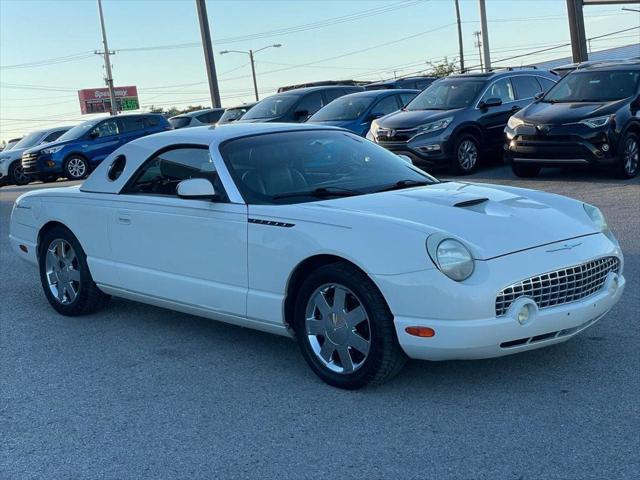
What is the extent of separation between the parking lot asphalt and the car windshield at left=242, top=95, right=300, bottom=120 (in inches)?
466

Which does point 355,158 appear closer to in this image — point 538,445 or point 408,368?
point 408,368

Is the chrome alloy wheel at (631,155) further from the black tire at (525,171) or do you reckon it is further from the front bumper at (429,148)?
the front bumper at (429,148)

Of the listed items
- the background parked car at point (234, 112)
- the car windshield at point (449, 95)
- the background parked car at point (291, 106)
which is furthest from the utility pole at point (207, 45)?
the car windshield at point (449, 95)

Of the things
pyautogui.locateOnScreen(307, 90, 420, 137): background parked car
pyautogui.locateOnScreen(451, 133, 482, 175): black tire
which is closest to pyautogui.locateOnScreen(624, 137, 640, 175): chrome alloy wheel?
pyautogui.locateOnScreen(451, 133, 482, 175): black tire

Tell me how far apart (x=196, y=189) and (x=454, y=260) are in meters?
1.75

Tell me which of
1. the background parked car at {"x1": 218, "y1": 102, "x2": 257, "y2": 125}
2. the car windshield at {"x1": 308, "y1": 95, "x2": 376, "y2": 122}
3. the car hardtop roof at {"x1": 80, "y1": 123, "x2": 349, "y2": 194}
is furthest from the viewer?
the background parked car at {"x1": 218, "y1": 102, "x2": 257, "y2": 125}

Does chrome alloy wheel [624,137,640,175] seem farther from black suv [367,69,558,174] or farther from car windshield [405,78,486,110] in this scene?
car windshield [405,78,486,110]

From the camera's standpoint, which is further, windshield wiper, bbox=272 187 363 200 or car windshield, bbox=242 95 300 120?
car windshield, bbox=242 95 300 120

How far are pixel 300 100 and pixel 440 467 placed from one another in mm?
14663

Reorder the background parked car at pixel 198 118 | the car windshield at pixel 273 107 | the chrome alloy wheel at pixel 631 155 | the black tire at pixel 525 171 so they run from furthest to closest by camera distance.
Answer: the background parked car at pixel 198 118, the car windshield at pixel 273 107, the black tire at pixel 525 171, the chrome alloy wheel at pixel 631 155

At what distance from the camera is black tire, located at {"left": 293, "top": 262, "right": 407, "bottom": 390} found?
4.19 m

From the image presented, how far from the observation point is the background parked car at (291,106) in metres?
17.0

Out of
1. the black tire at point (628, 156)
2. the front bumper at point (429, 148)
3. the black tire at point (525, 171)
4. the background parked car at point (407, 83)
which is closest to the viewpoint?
the black tire at point (628, 156)

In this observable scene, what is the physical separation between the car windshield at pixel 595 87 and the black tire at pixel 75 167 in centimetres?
1289
